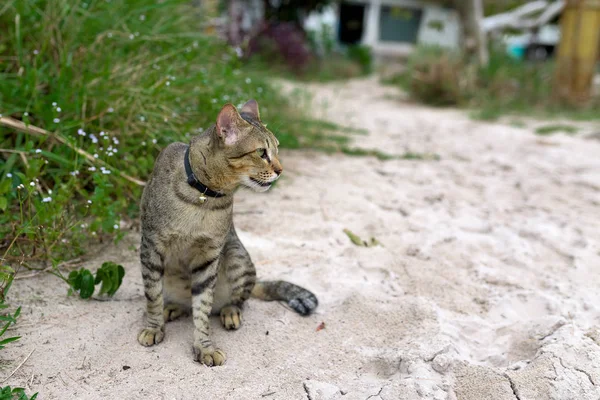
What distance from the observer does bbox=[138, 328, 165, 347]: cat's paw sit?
2293 mm

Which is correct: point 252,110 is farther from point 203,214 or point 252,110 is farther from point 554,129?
point 554,129

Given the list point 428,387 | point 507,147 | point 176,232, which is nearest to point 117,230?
point 176,232

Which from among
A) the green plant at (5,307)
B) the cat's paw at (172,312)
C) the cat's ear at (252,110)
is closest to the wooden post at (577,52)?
the cat's ear at (252,110)

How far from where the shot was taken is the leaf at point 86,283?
248 cm

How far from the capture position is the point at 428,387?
209 cm

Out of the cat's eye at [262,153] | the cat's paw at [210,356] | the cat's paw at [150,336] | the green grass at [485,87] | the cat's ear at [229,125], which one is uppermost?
the green grass at [485,87]

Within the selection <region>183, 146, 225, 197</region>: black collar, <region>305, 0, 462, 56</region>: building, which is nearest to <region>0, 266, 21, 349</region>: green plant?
<region>183, 146, 225, 197</region>: black collar

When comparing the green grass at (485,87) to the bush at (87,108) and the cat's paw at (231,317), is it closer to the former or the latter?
the bush at (87,108)

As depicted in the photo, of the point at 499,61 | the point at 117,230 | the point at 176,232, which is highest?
the point at 499,61

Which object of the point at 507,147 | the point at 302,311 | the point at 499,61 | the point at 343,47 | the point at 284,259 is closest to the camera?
the point at 302,311

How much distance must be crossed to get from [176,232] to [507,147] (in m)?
4.96

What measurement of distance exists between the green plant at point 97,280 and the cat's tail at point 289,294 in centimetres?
66

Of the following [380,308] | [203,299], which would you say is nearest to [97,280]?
[203,299]

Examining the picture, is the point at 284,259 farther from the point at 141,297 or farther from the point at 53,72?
the point at 53,72
